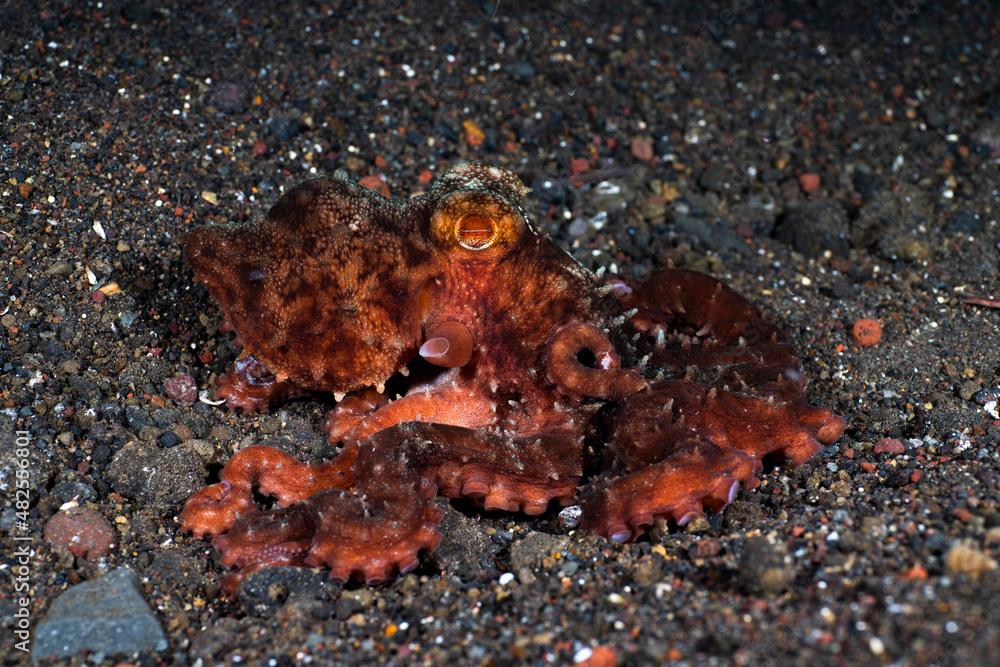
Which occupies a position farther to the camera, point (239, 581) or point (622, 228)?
point (622, 228)

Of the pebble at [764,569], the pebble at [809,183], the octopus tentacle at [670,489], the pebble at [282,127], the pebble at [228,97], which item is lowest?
the octopus tentacle at [670,489]

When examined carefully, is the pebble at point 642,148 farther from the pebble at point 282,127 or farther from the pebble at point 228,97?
the pebble at point 228,97

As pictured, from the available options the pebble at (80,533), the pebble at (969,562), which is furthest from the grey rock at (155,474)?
the pebble at (969,562)

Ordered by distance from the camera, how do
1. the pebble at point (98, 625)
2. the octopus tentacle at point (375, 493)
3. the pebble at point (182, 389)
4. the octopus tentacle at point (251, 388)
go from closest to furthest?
the pebble at point (98, 625)
the octopus tentacle at point (375, 493)
the octopus tentacle at point (251, 388)
the pebble at point (182, 389)

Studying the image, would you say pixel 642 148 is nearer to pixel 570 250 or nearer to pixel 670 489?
pixel 570 250

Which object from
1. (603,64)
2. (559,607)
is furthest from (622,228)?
(559,607)

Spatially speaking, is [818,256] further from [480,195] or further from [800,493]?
[480,195]

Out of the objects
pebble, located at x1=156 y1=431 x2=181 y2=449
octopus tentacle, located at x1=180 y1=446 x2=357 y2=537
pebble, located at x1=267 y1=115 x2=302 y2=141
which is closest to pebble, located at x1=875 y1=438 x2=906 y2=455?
octopus tentacle, located at x1=180 y1=446 x2=357 y2=537
